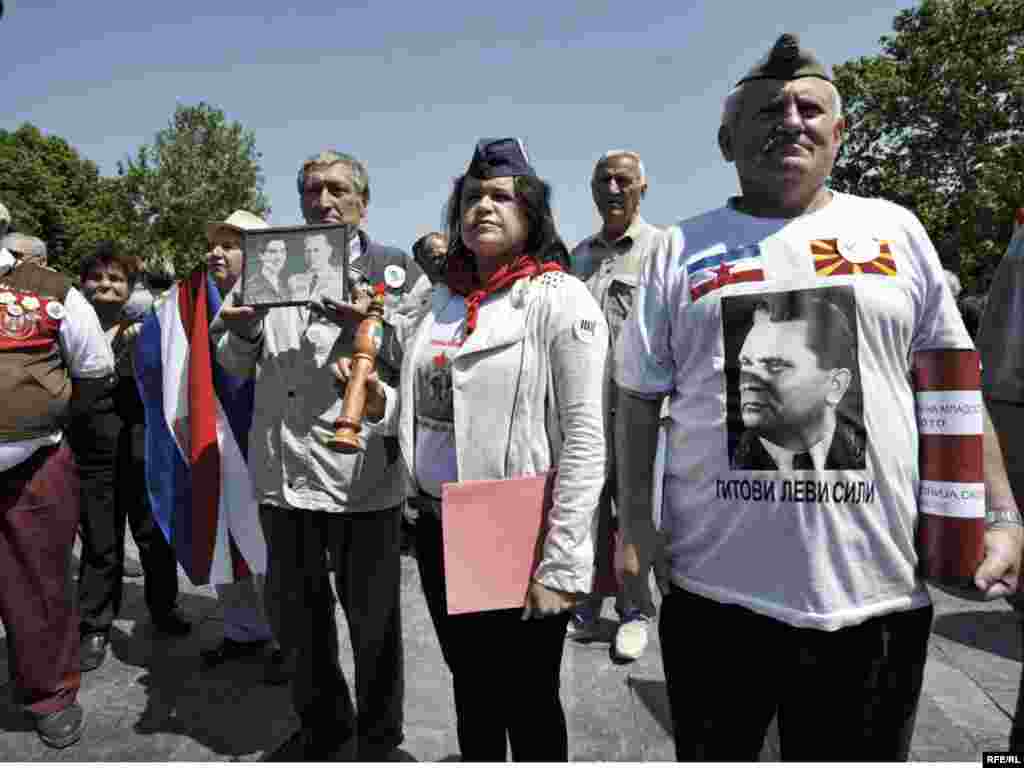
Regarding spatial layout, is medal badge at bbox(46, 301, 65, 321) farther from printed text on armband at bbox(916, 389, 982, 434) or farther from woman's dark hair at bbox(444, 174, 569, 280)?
printed text on armband at bbox(916, 389, 982, 434)

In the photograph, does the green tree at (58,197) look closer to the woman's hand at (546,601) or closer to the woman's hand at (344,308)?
the woman's hand at (344,308)

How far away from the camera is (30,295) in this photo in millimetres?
2869

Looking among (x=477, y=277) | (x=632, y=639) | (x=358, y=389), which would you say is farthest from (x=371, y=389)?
(x=632, y=639)

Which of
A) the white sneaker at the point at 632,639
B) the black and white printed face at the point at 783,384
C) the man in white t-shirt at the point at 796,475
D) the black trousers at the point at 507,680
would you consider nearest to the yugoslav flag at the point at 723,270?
the man in white t-shirt at the point at 796,475

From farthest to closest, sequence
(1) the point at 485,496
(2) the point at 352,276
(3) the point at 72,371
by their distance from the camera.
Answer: (3) the point at 72,371 → (2) the point at 352,276 → (1) the point at 485,496

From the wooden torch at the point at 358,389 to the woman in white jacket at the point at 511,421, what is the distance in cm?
15

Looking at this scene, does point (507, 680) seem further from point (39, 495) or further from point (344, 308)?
point (39, 495)

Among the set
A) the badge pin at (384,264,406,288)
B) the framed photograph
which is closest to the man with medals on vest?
the framed photograph

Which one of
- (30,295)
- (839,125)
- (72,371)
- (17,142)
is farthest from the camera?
(17,142)

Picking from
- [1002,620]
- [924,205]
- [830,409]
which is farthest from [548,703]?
[924,205]

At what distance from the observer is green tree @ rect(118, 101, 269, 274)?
118ft

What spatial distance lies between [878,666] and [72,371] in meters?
3.23

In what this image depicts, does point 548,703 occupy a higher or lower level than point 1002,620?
higher

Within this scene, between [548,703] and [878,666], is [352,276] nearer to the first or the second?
[548,703]
